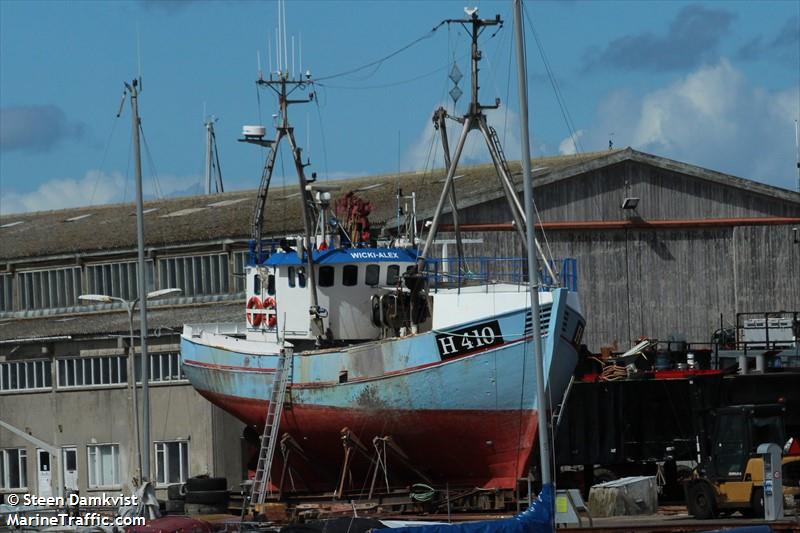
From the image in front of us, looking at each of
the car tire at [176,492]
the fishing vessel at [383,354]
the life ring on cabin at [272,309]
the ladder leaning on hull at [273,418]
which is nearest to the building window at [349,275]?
the fishing vessel at [383,354]

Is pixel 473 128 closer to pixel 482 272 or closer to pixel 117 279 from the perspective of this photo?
pixel 482 272

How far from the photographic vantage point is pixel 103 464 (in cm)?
5534

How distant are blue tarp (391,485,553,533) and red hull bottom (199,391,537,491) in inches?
319

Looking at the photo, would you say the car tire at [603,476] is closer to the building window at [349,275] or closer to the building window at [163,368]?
the building window at [349,275]

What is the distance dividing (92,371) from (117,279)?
7.93m

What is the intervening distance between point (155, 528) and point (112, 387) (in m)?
25.0

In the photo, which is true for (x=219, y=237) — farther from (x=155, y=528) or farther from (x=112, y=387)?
(x=155, y=528)

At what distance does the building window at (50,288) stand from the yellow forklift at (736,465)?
34.8m

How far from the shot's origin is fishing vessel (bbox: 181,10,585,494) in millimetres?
38750

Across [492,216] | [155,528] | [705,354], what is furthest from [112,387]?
[155,528]

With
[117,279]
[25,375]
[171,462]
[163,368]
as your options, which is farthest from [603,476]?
[117,279]

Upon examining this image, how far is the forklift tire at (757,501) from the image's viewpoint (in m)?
34.0

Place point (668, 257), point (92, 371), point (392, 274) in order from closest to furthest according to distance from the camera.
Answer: point (392, 274)
point (668, 257)
point (92, 371)

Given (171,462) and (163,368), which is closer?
(171,462)
